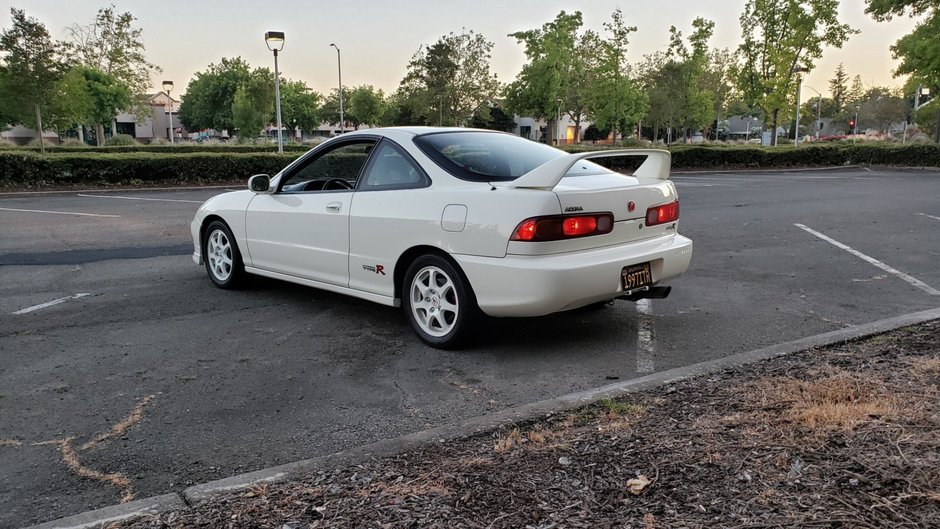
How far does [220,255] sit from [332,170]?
1532mm

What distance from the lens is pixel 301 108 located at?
83.9m

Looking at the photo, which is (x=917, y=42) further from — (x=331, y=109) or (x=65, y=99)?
(x=331, y=109)

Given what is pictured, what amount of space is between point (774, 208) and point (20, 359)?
12192 mm

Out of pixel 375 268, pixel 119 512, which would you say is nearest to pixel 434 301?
pixel 375 268

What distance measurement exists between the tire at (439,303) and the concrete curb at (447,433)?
1.06 m

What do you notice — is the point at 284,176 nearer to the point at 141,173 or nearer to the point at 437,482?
the point at 437,482

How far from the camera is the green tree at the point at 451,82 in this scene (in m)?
44.1

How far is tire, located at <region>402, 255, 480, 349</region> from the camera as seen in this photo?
4.58m

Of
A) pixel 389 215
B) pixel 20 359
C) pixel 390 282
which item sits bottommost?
pixel 20 359

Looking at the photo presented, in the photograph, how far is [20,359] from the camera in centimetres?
466

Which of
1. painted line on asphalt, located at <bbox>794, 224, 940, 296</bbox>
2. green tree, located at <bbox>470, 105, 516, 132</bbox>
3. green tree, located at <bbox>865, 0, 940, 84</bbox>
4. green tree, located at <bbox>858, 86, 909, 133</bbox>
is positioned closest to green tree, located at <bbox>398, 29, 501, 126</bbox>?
green tree, located at <bbox>470, 105, 516, 132</bbox>

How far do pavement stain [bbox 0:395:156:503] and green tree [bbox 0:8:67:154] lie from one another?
24797mm

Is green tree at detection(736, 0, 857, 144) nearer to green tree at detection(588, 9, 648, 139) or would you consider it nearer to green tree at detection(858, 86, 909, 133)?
green tree at detection(588, 9, 648, 139)

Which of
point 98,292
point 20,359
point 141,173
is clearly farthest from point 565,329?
point 141,173
